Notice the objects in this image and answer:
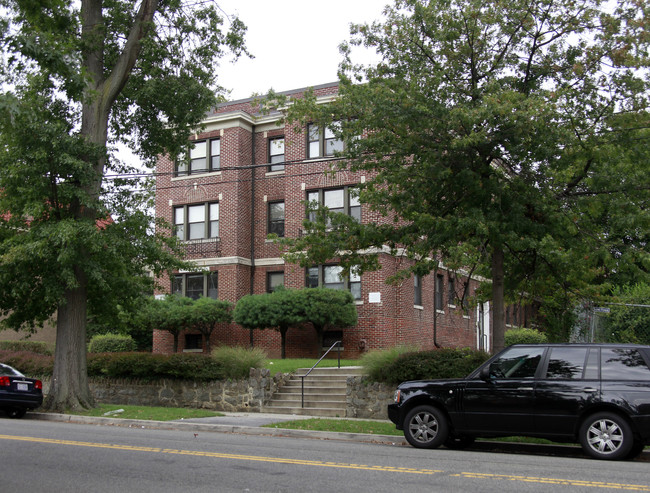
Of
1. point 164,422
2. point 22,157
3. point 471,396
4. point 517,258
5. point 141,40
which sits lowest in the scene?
point 164,422

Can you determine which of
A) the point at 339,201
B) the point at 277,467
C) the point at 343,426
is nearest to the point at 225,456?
the point at 277,467

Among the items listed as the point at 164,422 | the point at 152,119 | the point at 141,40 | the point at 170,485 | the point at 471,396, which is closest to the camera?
the point at 170,485

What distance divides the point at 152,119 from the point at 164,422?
8479 millimetres

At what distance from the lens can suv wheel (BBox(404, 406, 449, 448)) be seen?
37.5 ft

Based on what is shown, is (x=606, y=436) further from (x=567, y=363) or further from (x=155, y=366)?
(x=155, y=366)

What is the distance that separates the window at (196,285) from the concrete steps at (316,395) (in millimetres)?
10302

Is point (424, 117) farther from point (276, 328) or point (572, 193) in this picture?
point (276, 328)

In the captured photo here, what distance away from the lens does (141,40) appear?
17.1 metres

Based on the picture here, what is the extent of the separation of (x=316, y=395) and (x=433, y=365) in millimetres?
4234

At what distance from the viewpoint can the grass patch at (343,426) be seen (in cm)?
1369

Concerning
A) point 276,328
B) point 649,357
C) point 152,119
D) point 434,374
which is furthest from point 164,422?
point 276,328

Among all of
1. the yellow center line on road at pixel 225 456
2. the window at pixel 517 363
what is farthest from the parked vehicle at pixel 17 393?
the window at pixel 517 363

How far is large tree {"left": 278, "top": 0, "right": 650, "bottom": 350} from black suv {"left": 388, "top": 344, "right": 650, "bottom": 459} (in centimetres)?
246

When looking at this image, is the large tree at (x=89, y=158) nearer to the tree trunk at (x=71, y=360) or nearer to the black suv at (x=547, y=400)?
the tree trunk at (x=71, y=360)
